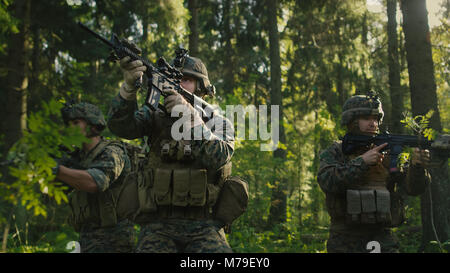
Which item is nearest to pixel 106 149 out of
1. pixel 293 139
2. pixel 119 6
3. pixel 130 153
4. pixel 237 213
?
pixel 130 153

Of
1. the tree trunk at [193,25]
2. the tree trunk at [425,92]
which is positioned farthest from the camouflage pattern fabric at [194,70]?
the tree trunk at [193,25]

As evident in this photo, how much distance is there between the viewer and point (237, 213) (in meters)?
3.58

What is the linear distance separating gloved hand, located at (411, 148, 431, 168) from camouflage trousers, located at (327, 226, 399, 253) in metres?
0.80

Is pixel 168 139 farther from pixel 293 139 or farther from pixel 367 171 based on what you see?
pixel 293 139

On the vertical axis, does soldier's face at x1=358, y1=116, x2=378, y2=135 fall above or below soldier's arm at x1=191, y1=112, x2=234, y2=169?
above

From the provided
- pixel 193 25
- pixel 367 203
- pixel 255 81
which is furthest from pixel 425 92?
pixel 255 81

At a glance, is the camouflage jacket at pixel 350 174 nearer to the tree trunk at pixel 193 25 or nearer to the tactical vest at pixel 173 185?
the tactical vest at pixel 173 185

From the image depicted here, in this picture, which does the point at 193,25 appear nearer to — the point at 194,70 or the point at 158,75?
the point at 194,70

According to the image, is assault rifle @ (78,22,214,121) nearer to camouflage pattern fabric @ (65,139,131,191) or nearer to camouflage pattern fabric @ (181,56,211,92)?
camouflage pattern fabric @ (181,56,211,92)

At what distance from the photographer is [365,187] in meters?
4.48

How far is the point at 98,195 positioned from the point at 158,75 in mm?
1459

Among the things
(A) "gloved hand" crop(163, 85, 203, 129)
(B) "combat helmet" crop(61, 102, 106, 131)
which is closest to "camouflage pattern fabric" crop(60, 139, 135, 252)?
(B) "combat helmet" crop(61, 102, 106, 131)

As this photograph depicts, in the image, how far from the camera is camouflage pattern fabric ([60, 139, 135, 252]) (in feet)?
13.2

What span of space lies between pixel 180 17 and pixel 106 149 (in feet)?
20.1
